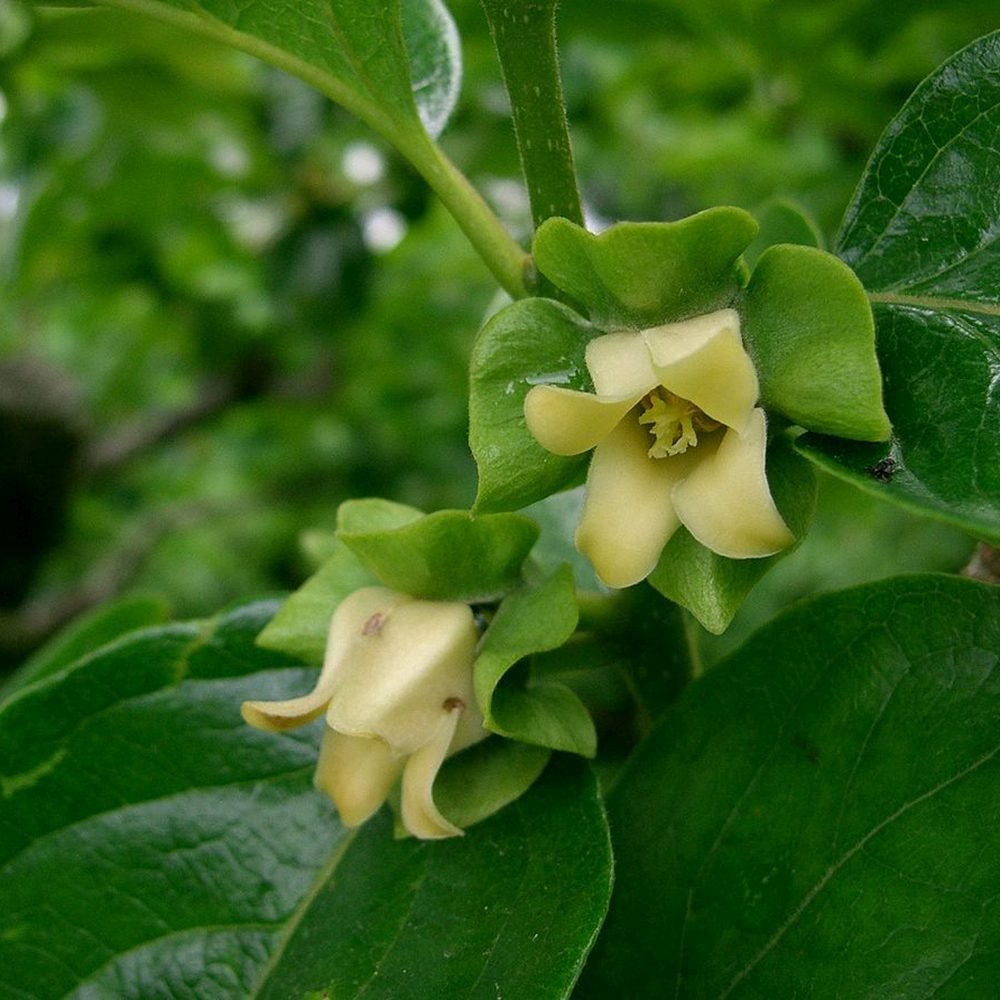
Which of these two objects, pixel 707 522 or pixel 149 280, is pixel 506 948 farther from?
pixel 149 280

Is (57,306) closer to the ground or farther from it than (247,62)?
closer to the ground

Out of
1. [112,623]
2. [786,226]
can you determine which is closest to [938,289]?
[786,226]

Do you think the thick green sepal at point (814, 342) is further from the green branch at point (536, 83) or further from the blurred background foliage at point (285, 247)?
the blurred background foliage at point (285, 247)

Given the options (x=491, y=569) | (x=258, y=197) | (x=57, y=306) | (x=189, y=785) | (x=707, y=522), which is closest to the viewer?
(x=707, y=522)

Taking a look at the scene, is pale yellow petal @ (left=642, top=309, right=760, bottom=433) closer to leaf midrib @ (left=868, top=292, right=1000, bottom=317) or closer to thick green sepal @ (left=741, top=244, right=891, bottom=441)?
thick green sepal @ (left=741, top=244, right=891, bottom=441)

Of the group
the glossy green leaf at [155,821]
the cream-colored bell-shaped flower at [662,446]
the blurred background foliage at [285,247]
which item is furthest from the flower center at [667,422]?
the blurred background foliage at [285,247]

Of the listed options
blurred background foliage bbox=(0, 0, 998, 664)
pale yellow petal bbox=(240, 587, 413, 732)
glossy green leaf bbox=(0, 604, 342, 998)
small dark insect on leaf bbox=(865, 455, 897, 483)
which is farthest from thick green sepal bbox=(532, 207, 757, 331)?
blurred background foliage bbox=(0, 0, 998, 664)

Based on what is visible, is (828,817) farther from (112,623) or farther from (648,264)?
(112,623)

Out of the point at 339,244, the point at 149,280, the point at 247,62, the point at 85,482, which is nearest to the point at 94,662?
the point at 339,244
